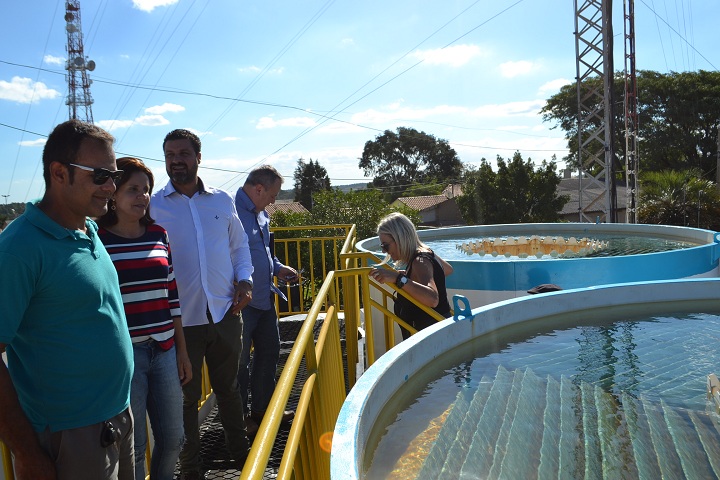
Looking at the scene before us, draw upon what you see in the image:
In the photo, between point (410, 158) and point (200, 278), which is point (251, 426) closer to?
point (200, 278)

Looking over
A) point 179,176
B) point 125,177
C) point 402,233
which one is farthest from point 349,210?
point 125,177

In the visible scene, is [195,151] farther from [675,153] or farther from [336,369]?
[675,153]

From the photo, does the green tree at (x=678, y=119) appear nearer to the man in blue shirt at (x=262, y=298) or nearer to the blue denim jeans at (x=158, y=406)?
the man in blue shirt at (x=262, y=298)

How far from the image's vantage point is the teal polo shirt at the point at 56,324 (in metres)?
1.64

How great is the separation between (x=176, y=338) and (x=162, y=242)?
1.53 feet

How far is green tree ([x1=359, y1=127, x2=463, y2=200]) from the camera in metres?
68.2

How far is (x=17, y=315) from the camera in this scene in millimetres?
1611

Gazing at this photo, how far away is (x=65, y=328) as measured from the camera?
5.76ft

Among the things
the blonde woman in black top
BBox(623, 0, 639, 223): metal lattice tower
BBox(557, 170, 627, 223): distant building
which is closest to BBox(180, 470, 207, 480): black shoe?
the blonde woman in black top

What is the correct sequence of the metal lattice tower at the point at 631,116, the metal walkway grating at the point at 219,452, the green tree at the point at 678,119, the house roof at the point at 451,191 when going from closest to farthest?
1. the metal walkway grating at the point at 219,452
2. the metal lattice tower at the point at 631,116
3. the green tree at the point at 678,119
4. the house roof at the point at 451,191

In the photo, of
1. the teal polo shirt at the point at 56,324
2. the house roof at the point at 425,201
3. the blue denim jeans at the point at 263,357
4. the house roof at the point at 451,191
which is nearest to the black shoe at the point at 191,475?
the blue denim jeans at the point at 263,357

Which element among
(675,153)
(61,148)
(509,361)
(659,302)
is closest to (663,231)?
(659,302)

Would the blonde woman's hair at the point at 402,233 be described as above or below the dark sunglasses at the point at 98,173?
below

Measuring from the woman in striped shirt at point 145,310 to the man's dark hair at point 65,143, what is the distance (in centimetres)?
57
